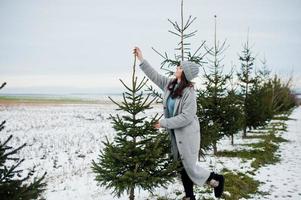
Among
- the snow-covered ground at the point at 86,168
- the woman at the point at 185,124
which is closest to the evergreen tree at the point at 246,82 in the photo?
the snow-covered ground at the point at 86,168

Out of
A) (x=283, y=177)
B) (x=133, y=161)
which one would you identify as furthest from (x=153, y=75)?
(x=283, y=177)

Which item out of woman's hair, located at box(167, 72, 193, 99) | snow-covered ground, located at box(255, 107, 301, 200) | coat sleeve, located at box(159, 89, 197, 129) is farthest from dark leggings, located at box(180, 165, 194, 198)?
snow-covered ground, located at box(255, 107, 301, 200)

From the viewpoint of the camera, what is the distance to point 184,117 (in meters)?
5.26

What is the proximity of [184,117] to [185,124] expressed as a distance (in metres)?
0.13

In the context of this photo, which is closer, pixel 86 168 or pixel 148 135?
pixel 148 135

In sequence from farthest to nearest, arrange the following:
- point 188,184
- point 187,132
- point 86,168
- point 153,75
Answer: point 86,168 → point 153,75 → point 188,184 → point 187,132

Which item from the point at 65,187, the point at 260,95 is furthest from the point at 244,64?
the point at 65,187

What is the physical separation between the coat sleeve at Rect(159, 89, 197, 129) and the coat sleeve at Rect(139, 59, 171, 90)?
71 cm

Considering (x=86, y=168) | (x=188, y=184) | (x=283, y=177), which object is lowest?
(x=86, y=168)

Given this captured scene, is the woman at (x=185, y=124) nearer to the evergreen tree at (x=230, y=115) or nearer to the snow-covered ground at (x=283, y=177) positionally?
the snow-covered ground at (x=283, y=177)

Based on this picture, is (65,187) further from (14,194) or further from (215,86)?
(215,86)

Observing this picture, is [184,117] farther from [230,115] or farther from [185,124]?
[230,115]

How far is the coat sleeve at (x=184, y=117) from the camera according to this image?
5254mm

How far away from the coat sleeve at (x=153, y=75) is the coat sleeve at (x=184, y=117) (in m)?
0.71
